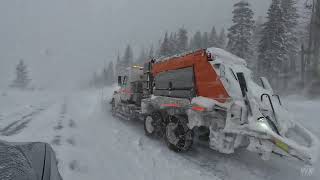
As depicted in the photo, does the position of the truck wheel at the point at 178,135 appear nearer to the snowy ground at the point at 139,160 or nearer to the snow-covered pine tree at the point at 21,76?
the snowy ground at the point at 139,160

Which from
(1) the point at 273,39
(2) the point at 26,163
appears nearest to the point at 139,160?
(2) the point at 26,163

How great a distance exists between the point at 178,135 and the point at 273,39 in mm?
27247

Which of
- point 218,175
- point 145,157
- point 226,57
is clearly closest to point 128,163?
point 145,157

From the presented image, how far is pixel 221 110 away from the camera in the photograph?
5699 mm

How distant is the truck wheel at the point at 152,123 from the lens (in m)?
8.29

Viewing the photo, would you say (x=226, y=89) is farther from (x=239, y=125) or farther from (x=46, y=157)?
(x=46, y=157)

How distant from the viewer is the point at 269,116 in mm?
5445

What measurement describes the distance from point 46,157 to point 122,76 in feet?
33.6

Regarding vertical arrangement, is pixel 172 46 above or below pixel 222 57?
above

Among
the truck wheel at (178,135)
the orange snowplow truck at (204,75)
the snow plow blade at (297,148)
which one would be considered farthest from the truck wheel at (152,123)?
the snow plow blade at (297,148)

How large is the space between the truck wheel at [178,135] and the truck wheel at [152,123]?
32.2 inches

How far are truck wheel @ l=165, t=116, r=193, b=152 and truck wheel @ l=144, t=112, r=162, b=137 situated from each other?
82 centimetres

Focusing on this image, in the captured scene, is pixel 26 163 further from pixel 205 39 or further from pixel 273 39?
pixel 205 39

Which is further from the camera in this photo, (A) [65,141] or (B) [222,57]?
(A) [65,141]
